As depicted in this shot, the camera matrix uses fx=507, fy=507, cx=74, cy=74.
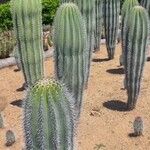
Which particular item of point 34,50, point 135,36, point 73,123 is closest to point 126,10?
point 135,36

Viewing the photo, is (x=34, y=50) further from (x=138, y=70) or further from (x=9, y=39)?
(x=9, y=39)

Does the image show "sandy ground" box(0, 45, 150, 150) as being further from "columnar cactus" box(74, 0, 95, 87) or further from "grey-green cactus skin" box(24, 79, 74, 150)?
"grey-green cactus skin" box(24, 79, 74, 150)

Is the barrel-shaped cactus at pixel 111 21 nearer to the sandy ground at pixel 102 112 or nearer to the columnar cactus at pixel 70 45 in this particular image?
the sandy ground at pixel 102 112

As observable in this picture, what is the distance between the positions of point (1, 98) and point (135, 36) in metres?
2.75

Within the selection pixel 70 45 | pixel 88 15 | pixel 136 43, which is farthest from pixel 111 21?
pixel 70 45

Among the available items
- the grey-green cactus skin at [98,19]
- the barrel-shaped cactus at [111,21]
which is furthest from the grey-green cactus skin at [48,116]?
the barrel-shaped cactus at [111,21]

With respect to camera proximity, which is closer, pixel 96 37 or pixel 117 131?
pixel 117 131

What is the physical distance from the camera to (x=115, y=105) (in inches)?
340

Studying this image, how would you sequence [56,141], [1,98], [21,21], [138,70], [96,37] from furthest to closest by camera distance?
[96,37] < [1,98] < [138,70] < [21,21] < [56,141]

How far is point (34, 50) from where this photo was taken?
25.6 ft

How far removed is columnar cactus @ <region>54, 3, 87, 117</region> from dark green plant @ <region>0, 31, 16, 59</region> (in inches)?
171

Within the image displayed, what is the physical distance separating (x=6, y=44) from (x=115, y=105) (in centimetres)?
368

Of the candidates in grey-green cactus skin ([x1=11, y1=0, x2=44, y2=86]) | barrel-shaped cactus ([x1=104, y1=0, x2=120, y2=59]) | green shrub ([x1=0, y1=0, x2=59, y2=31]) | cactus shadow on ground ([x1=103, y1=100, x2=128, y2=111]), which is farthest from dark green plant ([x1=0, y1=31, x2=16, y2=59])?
cactus shadow on ground ([x1=103, y1=100, x2=128, y2=111])

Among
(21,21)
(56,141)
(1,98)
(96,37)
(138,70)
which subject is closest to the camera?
(56,141)
